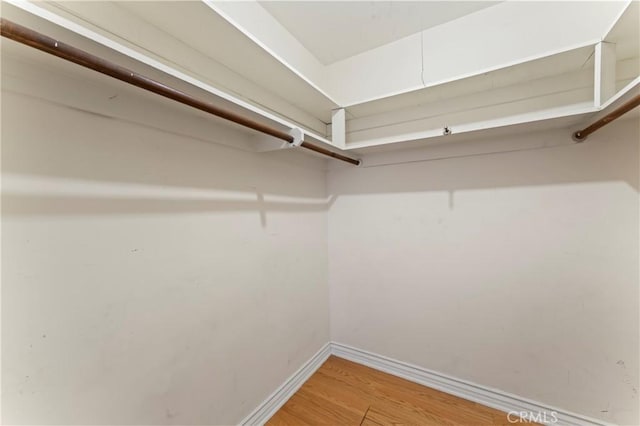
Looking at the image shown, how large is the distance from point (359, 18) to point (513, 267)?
1.79 m

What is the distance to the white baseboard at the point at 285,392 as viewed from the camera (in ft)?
4.57

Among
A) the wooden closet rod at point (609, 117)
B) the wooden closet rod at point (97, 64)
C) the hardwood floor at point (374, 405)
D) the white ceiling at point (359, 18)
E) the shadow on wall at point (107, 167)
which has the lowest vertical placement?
the hardwood floor at point (374, 405)

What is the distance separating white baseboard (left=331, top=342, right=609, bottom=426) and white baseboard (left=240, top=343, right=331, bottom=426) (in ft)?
0.74

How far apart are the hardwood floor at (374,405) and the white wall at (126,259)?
0.86 ft

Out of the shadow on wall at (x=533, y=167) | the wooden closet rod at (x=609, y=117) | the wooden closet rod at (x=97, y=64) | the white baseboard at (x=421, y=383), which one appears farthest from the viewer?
the white baseboard at (x=421, y=383)

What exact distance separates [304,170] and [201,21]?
3.40ft

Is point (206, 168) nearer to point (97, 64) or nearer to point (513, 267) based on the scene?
point (97, 64)

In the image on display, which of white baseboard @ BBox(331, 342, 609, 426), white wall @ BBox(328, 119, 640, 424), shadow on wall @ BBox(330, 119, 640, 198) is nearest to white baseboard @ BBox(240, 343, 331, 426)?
white baseboard @ BBox(331, 342, 609, 426)

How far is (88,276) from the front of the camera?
808 millimetres

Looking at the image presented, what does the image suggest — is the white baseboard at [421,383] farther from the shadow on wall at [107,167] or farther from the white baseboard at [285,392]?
the shadow on wall at [107,167]

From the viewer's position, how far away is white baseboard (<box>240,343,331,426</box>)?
1392 millimetres

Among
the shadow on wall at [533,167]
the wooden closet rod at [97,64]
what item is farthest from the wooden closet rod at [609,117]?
the wooden closet rod at [97,64]

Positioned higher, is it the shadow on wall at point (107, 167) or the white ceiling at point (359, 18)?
the white ceiling at point (359, 18)

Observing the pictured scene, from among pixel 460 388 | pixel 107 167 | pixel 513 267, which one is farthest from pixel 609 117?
pixel 107 167
